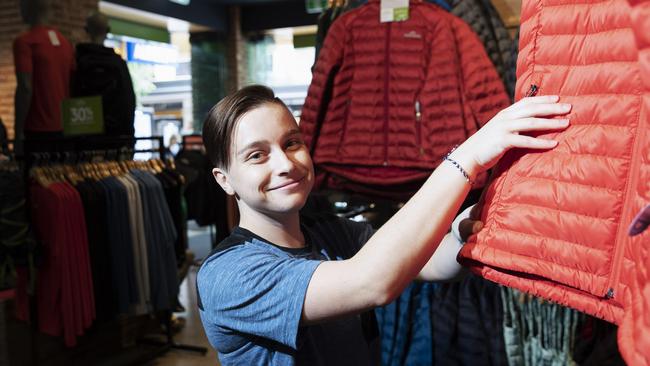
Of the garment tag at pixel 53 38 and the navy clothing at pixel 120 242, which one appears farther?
the garment tag at pixel 53 38

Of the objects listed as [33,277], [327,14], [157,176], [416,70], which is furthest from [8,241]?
[416,70]

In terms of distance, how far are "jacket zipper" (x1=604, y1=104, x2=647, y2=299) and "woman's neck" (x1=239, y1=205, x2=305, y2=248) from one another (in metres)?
0.72

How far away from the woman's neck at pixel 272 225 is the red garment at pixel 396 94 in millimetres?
1124

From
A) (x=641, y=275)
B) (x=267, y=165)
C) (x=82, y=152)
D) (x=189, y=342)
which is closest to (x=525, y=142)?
(x=641, y=275)

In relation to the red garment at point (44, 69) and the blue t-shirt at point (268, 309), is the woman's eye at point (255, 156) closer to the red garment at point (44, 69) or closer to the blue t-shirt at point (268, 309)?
the blue t-shirt at point (268, 309)

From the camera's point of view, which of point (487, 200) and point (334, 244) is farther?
point (334, 244)

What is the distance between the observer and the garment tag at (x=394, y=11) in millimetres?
2549

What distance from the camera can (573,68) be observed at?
3.48 feet

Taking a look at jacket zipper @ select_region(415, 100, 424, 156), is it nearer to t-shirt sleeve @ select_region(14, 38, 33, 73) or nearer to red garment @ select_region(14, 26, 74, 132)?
red garment @ select_region(14, 26, 74, 132)

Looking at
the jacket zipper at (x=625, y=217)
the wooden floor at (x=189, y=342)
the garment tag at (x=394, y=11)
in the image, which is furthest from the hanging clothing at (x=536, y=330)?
the wooden floor at (x=189, y=342)

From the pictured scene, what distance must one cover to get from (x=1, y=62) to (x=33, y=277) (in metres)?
3.93

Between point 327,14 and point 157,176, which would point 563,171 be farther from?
point 157,176

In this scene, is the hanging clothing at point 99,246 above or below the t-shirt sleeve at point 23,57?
below

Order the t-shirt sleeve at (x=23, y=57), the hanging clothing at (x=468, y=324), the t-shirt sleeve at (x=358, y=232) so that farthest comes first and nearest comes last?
the t-shirt sleeve at (x=23, y=57), the hanging clothing at (x=468, y=324), the t-shirt sleeve at (x=358, y=232)
